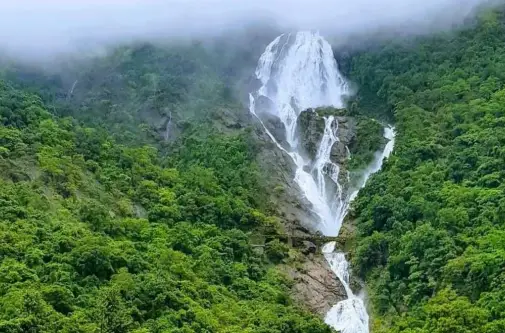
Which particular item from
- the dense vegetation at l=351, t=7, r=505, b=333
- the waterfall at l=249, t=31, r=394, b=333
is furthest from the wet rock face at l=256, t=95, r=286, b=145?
the dense vegetation at l=351, t=7, r=505, b=333

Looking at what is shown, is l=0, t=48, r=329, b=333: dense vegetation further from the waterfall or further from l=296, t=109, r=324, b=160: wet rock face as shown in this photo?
l=296, t=109, r=324, b=160: wet rock face

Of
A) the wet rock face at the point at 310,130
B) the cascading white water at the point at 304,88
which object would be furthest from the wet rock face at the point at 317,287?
the wet rock face at the point at 310,130

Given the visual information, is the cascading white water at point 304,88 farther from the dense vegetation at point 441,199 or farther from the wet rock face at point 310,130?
the dense vegetation at point 441,199

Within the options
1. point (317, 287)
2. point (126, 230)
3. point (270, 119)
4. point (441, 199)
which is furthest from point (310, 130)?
point (126, 230)

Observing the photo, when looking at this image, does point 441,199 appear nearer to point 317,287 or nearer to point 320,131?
point 317,287

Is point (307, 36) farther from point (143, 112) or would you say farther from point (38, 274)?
point (38, 274)

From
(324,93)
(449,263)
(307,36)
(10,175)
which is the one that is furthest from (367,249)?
(307,36)
